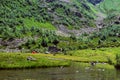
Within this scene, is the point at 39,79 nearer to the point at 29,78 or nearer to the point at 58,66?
the point at 29,78

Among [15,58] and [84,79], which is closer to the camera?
[84,79]

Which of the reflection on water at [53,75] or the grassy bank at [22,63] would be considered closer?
the reflection on water at [53,75]

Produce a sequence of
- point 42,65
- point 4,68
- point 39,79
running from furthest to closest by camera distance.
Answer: point 42,65 → point 4,68 → point 39,79

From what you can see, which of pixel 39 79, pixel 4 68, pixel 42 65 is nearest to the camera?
pixel 39 79

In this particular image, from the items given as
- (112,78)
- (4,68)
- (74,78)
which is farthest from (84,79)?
(4,68)

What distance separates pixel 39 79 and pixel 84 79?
15.6m

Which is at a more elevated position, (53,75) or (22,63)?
(22,63)

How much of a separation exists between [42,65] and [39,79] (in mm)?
49977

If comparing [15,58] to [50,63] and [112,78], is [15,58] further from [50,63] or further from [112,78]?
[112,78]

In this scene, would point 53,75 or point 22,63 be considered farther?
point 22,63

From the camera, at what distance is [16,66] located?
14100 cm

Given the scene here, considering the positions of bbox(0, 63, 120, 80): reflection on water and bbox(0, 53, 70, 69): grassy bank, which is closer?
bbox(0, 63, 120, 80): reflection on water

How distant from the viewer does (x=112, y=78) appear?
10656 cm

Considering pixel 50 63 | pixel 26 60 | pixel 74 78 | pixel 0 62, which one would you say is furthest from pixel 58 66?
pixel 74 78
